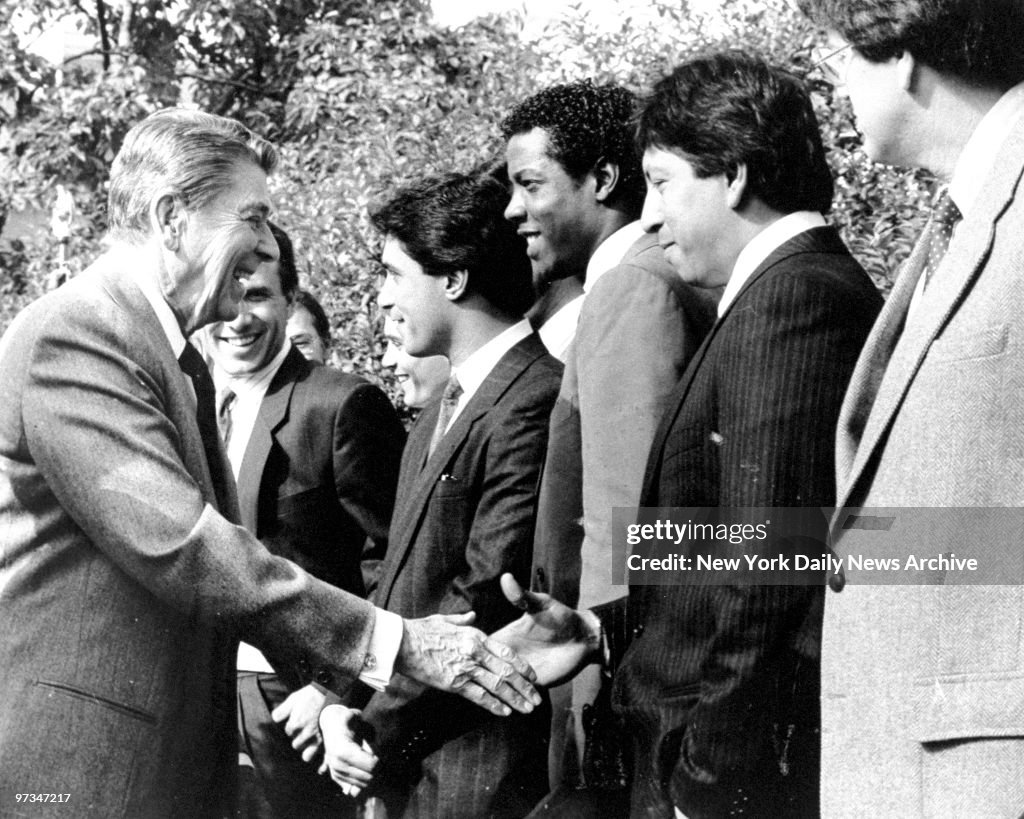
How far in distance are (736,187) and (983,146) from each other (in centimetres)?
75

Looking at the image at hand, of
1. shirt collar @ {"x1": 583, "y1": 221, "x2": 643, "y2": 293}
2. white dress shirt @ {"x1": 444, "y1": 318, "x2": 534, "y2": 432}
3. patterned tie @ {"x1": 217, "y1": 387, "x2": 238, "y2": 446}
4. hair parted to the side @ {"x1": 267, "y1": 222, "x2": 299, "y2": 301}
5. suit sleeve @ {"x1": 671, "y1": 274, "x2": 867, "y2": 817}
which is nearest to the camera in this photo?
suit sleeve @ {"x1": 671, "y1": 274, "x2": 867, "y2": 817}

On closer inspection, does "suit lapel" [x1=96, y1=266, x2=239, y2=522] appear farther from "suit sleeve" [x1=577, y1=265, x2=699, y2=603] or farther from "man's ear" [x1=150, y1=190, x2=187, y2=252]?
"suit sleeve" [x1=577, y1=265, x2=699, y2=603]

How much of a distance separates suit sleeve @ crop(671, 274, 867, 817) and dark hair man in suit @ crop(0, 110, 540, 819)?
0.77 meters

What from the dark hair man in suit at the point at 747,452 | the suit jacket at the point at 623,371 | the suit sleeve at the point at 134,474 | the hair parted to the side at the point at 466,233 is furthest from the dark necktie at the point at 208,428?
the hair parted to the side at the point at 466,233

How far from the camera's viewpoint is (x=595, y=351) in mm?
3217

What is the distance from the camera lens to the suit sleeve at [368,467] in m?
4.64

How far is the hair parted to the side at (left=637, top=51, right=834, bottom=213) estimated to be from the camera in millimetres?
2979

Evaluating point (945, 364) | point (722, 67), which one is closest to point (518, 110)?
point (722, 67)

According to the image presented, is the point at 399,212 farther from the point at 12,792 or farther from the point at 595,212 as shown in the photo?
the point at 12,792

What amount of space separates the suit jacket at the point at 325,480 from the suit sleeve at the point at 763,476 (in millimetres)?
2152

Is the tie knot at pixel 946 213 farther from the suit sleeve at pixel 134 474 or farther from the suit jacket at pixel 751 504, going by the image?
the suit sleeve at pixel 134 474

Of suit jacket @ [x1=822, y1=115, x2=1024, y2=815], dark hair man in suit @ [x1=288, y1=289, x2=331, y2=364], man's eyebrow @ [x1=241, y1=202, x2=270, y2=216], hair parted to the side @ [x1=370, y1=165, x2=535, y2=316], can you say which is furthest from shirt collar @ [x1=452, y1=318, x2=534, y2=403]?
dark hair man in suit @ [x1=288, y1=289, x2=331, y2=364]

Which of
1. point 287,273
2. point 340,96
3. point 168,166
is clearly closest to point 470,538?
point 168,166

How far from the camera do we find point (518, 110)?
4398mm
